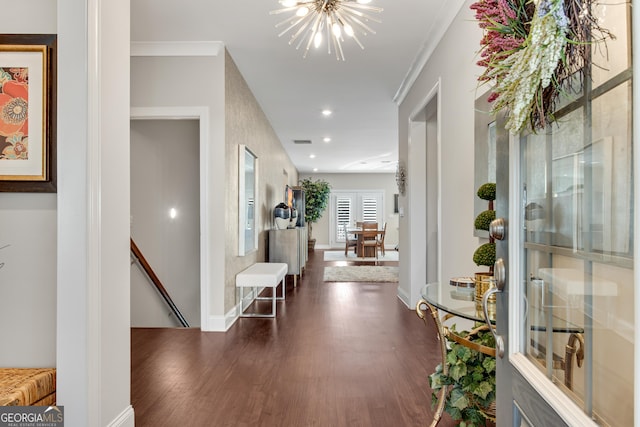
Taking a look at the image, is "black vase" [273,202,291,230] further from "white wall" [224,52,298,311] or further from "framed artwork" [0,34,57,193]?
"framed artwork" [0,34,57,193]

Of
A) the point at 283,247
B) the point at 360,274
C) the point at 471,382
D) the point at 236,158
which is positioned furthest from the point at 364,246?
the point at 471,382

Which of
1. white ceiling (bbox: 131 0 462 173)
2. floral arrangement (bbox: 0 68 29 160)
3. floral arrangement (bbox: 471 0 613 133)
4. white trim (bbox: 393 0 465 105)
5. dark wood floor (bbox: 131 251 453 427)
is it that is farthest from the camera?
white ceiling (bbox: 131 0 462 173)

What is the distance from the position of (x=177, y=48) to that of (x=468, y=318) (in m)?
3.52

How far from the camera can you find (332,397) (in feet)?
7.67

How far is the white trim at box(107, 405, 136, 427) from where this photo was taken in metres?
1.78

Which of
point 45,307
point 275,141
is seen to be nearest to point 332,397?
point 45,307

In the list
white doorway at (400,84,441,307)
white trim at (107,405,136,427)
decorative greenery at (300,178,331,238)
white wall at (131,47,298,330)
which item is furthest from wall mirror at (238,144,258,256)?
decorative greenery at (300,178,331,238)

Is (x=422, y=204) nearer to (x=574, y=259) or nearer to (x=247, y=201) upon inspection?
(x=247, y=201)

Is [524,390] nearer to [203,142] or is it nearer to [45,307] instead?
[45,307]

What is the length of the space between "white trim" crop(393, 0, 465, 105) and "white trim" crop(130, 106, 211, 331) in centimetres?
214

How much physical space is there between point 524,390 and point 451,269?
7.36 feet

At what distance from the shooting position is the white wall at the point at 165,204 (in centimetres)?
473

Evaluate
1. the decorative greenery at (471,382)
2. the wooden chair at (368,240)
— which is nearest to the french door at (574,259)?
the decorative greenery at (471,382)

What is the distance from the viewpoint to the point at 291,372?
2.72 m
